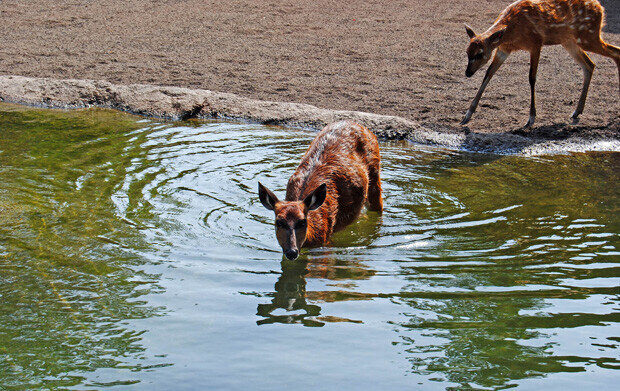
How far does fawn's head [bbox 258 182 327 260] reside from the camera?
18.8ft

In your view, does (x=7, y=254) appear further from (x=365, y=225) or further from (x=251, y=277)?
(x=365, y=225)

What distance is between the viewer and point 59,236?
6.20 m

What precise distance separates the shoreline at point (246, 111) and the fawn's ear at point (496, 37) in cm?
125

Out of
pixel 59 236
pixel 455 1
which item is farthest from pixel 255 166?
pixel 455 1

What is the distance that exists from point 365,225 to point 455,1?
12847 millimetres

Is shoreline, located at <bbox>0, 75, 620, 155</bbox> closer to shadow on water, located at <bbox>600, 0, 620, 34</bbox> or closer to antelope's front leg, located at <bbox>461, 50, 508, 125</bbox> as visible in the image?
antelope's front leg, located at <bbox>461, 50, 508, 125</bbox>

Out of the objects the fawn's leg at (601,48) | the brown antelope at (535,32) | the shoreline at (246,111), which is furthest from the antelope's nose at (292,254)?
the fawn's leg at (601,48)

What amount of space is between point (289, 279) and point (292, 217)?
1.70 feet

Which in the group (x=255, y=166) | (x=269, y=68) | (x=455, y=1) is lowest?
(x=255, y=166)

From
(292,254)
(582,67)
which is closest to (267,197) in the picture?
(292,254)

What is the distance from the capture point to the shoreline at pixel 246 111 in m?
9.71

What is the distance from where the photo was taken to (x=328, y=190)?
6.71 metres

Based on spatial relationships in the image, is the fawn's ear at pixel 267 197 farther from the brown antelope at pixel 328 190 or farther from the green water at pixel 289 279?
the green water at pixel 289 279

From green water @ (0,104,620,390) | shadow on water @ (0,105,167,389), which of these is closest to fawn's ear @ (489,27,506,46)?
green water @ (0,104,620,390)
